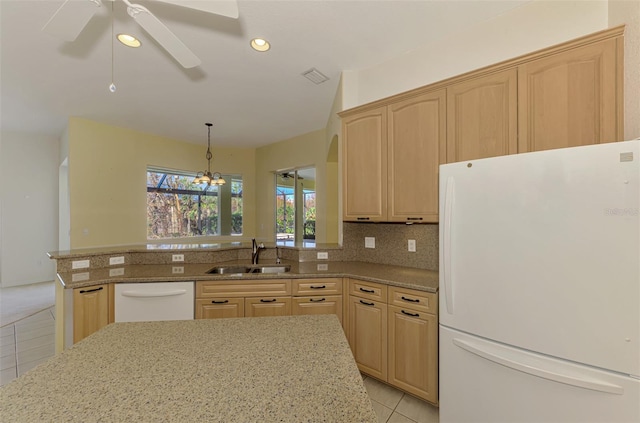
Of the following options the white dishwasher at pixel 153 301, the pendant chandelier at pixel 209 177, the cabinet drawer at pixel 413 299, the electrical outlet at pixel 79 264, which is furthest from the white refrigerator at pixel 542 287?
the pendant chandelier at pixel 209 177

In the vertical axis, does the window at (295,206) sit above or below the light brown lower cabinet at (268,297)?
above

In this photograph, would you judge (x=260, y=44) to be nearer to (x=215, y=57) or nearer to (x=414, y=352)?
(x=215, y=57)

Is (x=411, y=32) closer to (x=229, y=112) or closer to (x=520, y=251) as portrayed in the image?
(x=520, y=251)

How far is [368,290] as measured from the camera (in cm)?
223

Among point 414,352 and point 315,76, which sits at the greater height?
point 315,76

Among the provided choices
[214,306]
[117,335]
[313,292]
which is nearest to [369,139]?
[313,292]

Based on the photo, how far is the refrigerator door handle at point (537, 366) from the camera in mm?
1178

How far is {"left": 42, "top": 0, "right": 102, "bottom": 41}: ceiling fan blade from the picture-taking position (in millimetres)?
1249

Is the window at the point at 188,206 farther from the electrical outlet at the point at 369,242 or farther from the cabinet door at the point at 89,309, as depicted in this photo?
the electrical outlet at the point at 369,242

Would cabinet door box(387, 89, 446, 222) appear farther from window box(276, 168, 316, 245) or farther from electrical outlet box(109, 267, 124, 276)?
window box(276, 168, 316, 245)

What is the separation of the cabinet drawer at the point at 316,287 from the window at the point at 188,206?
4.25 m

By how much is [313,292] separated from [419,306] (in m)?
0.90

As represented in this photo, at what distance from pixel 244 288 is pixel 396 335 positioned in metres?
1.33

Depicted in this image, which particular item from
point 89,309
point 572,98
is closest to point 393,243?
point 572,98
